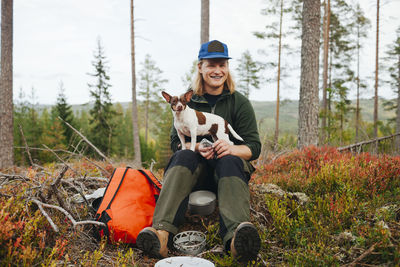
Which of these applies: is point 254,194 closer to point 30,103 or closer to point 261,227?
point 261,227

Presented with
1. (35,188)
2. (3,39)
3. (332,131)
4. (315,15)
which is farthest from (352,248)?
(3,39)

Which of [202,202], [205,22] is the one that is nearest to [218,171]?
[202,202]

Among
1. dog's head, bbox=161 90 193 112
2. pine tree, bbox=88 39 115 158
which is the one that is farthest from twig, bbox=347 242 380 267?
pine tree, bbox=88 39 115 158

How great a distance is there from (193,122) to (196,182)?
2.32 ft

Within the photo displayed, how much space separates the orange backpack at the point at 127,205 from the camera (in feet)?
9.61

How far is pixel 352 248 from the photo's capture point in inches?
97.7

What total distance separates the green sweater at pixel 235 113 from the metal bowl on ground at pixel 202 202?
2.21 ft

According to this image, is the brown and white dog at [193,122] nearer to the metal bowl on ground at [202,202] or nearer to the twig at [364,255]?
the metal bowl on ground at [202,202]

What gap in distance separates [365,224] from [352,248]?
0.49 meters

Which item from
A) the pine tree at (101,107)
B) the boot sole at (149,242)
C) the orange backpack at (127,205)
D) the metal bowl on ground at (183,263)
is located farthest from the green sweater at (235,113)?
the pine tree at (101,107)

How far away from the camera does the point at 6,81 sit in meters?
10.2

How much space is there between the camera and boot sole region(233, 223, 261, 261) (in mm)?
2375

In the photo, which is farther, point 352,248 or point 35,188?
point 35,188

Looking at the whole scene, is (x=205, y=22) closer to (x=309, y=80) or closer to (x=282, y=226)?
(x=309, y=80)
